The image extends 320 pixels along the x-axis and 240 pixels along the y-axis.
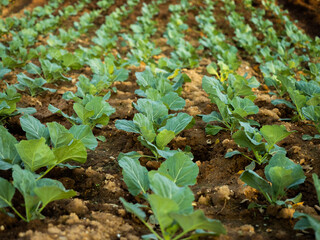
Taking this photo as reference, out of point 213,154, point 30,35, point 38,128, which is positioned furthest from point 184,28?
point 38,128

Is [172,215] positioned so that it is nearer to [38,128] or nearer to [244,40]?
[38,128]

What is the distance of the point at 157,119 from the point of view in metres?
2.27

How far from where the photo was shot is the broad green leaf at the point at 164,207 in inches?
44.6

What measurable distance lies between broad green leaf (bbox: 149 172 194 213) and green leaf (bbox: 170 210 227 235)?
0.11 meters

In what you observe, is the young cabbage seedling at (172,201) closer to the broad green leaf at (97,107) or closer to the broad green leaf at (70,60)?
the broad green leaf at (97,107)

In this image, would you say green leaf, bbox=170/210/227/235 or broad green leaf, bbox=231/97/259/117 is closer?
green leaf, bbox=170/210/227/235

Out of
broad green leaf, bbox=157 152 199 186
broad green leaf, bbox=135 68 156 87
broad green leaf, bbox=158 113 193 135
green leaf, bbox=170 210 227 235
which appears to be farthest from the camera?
broad green leaf, bbox=135 68 156 87

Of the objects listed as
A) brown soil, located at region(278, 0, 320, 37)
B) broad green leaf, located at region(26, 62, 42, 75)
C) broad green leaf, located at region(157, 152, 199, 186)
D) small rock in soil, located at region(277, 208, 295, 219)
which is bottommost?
broad green leaf, located at region(26, 62, 42, 75)

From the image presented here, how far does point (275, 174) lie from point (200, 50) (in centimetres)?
470

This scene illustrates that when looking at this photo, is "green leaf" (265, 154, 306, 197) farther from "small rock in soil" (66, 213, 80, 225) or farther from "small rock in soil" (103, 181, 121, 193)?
"small rock in soil" (66, 213, 80, 225)

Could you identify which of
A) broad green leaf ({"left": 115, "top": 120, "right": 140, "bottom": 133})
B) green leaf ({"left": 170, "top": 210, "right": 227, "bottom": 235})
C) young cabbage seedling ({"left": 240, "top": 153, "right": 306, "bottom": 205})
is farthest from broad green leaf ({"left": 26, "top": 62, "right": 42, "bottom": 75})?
green leaf ({"left": 170, "top": 210, "right": 227, "bottom": 235})

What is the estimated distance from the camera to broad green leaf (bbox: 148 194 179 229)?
113 cm

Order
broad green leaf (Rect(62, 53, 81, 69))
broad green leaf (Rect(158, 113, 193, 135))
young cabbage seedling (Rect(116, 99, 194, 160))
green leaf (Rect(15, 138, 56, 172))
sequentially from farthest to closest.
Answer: broad green leaf (Rect(62, 53, 81, 69)) → broad green leaf (Rect(158, 113, 193, 135)) → young cabbage seedling (Rect(116, 99, 194, 160)) → green leaf (Rect(15, 138, 56, 172))

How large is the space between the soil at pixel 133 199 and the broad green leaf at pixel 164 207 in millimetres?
214
